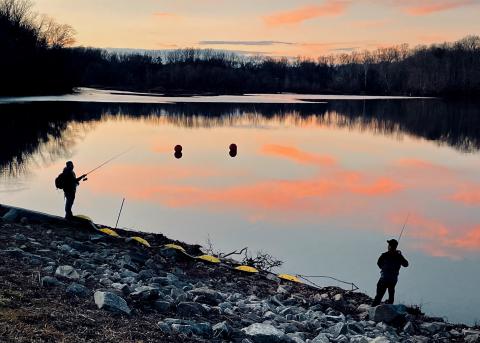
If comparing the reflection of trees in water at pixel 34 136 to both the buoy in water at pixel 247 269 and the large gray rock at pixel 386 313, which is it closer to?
the buoy in water at pixel 247 269

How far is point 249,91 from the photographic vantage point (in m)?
142

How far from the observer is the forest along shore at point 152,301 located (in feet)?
24.7

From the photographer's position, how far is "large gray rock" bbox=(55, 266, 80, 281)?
960 centimetres

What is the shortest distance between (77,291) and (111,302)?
0.79m

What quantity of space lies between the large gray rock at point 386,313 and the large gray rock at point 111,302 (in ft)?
15.5

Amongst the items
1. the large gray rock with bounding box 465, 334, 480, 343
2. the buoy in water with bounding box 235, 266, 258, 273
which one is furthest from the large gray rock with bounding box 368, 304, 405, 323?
the buoy in water with bounding box 235, 266, 258, 273

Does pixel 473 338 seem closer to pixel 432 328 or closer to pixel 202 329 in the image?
pixel 432 328

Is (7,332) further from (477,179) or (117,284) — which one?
(477,179)

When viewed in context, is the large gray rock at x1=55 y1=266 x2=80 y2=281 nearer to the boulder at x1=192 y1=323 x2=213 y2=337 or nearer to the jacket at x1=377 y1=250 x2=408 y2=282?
the boulder at x1=192 y1=323 x2=213 y2=337

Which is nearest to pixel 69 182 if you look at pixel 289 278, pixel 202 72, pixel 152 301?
pixel 289 278

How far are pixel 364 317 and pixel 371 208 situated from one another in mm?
12077

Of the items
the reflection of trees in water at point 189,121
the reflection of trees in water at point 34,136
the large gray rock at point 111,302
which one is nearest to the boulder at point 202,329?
the large gray rock at point 111,302

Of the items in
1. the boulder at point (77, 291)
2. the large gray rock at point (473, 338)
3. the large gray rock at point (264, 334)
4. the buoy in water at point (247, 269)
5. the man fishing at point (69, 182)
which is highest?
the man fishing at point (69, 182)

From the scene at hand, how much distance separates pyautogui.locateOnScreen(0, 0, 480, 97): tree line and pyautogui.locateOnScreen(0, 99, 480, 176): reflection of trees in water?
21.6 m
